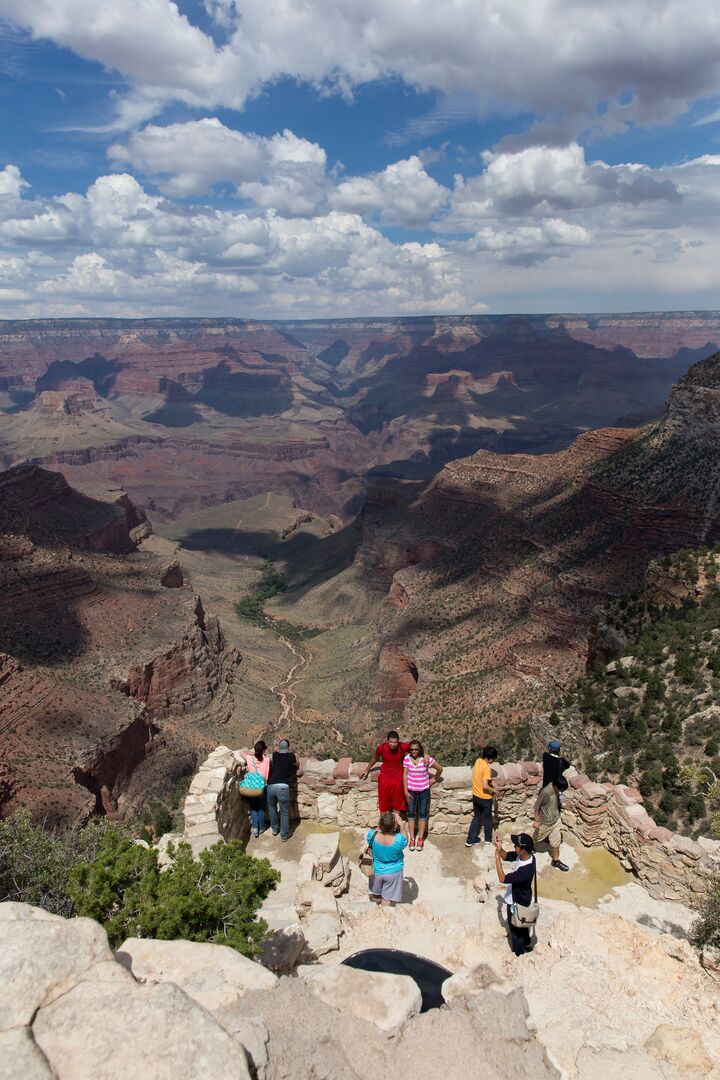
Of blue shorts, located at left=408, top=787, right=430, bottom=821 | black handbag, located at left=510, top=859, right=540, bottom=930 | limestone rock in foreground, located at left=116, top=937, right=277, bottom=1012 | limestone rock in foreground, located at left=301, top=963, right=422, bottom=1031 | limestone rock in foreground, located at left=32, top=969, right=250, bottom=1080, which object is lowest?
blue shorts, located at left=408, top=787, right=430, bottom=821

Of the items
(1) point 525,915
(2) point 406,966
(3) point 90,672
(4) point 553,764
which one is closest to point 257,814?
(2) point 406,966

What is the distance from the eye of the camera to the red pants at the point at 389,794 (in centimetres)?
1465

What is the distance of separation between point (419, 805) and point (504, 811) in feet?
8.20

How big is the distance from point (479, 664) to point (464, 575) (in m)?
15.4

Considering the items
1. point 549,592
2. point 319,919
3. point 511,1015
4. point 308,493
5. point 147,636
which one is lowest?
point 308,493

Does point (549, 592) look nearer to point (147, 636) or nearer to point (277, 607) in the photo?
point (147, 636)

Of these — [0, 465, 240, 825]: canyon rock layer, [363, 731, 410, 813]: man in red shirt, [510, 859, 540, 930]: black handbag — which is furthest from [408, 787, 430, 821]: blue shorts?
[0, 465, 240, 825]: canyon rock layer

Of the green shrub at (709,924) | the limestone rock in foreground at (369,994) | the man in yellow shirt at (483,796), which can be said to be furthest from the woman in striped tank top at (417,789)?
the limestone rock in foreground at (369,994)

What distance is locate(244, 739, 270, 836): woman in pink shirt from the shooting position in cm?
1564

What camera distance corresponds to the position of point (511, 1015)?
8156mm

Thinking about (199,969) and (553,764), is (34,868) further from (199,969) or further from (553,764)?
(553,764)

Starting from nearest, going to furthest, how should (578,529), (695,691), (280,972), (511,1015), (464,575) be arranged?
1. (511,1015)
2. (280,972)
3. (695,691)
4. (578,529)
5. (464,575)

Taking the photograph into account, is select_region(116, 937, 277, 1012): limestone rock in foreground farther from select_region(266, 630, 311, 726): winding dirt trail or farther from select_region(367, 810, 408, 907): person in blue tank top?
select_region(266, 630, 311, 726): winding dirt trail

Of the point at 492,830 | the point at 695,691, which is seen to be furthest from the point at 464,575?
the point at 492,830
